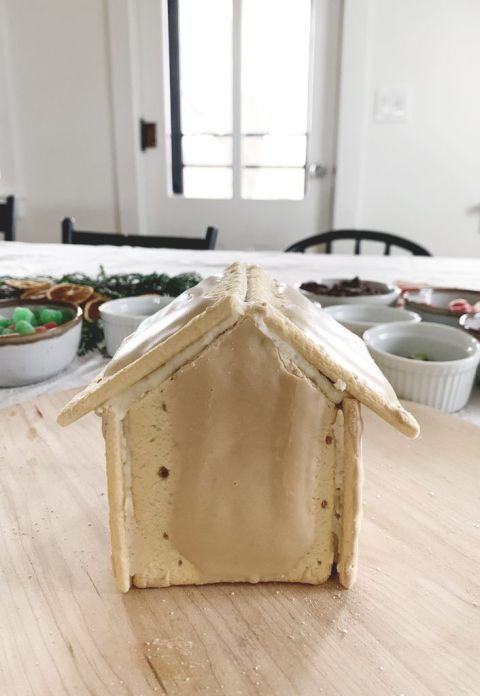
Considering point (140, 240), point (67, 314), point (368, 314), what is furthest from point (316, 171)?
point (67, 314)

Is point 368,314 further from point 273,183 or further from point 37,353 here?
point 273,183

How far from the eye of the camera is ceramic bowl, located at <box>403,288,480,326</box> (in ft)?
4.18

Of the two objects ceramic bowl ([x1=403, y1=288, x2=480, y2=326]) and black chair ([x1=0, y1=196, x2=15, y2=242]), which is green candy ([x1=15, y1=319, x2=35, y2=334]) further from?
black chair ([x1=0, y1=196, x2=15, y2=242])

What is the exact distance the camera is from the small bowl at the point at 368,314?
125cm

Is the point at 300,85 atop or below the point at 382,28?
below

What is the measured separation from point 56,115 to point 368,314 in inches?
133

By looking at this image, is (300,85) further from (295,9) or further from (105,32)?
(105,32)

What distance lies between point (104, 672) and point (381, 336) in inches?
31.3

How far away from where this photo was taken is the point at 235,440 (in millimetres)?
604

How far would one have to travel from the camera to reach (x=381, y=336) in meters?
1.14

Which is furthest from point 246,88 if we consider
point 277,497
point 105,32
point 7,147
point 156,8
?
point 277,497

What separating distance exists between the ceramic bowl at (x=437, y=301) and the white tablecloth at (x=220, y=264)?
45 cm

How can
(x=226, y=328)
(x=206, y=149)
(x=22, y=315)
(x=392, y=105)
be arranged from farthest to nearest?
1. (x=206, y=149)
2. (x=392, y=105)
3. (x=22, y=315)
4. (x=226, y=328)

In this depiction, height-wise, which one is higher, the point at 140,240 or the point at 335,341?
the point at 335,341
